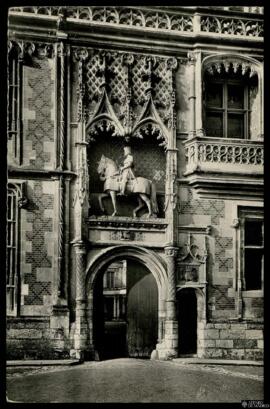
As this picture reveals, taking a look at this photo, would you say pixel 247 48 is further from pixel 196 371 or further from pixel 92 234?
pixel 196 371

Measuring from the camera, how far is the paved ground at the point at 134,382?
1392 centimetres

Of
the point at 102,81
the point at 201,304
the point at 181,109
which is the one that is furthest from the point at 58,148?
the point at 201,304

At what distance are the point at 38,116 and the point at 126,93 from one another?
106 inches

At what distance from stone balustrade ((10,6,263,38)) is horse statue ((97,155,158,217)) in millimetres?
3858

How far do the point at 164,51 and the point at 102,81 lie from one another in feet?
6.78

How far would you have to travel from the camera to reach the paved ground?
1392cm

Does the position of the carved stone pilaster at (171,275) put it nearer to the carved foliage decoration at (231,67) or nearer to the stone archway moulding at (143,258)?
the stone archway moulding at (143,258)

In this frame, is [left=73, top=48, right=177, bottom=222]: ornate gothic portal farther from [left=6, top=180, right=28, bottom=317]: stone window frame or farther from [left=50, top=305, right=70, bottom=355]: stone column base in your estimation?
[left=50, top=305, right=70, bottom=355]: stone column base

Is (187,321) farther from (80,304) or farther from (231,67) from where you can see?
(231,67)

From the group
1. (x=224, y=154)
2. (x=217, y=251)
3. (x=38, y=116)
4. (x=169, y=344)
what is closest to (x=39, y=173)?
(x=38, y=116)

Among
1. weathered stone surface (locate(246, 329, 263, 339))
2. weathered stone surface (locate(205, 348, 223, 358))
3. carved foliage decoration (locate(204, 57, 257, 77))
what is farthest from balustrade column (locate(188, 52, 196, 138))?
weathered stone surface (locate(205, 348, 223, 358))

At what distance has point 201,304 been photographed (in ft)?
63.2

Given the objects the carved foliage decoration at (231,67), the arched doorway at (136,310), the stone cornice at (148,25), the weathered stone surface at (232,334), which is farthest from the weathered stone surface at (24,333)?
the carved foliage decoration at (231,67)

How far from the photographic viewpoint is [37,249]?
698 inches
